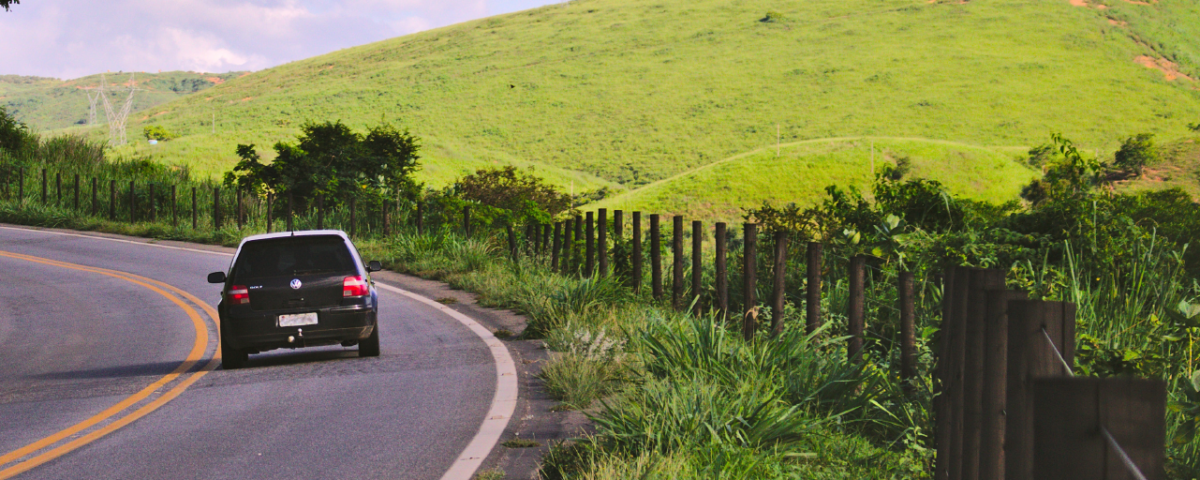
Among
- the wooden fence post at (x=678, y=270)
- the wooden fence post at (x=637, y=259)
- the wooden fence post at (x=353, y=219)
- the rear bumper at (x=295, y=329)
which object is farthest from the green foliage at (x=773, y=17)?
the rear bumper at (x=295, y=329)

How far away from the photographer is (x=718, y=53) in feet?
389

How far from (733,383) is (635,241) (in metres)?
6.22

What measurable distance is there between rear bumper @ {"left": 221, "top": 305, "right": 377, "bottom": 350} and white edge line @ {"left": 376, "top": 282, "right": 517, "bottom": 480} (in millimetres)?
1474

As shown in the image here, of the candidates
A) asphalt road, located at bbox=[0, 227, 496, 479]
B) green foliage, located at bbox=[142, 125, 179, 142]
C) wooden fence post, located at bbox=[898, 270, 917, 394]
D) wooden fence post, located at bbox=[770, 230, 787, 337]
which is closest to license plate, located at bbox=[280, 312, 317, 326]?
asphalt road, located at bbox=[0, 227, 496, 479]

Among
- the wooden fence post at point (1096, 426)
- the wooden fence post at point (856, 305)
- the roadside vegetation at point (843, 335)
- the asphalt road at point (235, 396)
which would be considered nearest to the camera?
the wooden fence post at point (1096, 426)

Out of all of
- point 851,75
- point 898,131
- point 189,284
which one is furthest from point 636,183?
point 189,284

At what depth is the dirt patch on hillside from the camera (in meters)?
102

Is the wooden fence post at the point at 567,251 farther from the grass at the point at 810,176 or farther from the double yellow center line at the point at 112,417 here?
the grass at the point at 810,176

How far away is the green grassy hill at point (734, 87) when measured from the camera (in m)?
85.6

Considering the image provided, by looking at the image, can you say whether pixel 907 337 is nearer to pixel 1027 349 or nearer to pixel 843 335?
pixel 843 335

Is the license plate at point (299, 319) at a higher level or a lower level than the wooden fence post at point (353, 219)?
lower

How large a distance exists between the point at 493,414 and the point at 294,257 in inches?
164

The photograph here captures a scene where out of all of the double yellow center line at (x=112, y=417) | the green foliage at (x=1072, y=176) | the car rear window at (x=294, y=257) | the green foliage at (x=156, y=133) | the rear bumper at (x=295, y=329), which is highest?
the green foliage at (x=156, y=133)

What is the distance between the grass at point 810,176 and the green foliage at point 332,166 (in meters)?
26.4
